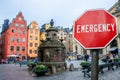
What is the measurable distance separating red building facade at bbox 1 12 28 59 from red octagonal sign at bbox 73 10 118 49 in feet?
178

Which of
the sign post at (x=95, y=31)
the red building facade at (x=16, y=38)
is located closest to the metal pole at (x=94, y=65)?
the sign post at (x=95, y=31)

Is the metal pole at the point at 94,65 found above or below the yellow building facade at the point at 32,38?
below

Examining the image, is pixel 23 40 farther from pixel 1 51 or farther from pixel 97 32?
pixel 97 32

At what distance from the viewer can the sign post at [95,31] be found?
6.50 feet

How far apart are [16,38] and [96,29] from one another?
5659cm

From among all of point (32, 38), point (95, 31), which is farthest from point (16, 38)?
point (95, 31)

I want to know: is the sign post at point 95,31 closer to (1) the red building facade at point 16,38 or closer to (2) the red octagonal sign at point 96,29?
(2) the red octagonal sign at point 96,29

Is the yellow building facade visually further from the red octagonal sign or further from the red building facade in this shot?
the red octagonal sign

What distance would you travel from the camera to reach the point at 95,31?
2033 millimetres

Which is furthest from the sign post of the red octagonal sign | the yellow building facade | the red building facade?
the yellow building facade

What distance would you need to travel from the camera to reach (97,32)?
6.64 feet

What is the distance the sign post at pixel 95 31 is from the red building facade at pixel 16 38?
54.4 meters

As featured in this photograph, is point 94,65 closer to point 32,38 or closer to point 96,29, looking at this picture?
point 96,29

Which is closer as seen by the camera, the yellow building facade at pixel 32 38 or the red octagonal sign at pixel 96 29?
the red octagonal sign at pixel 96 29
